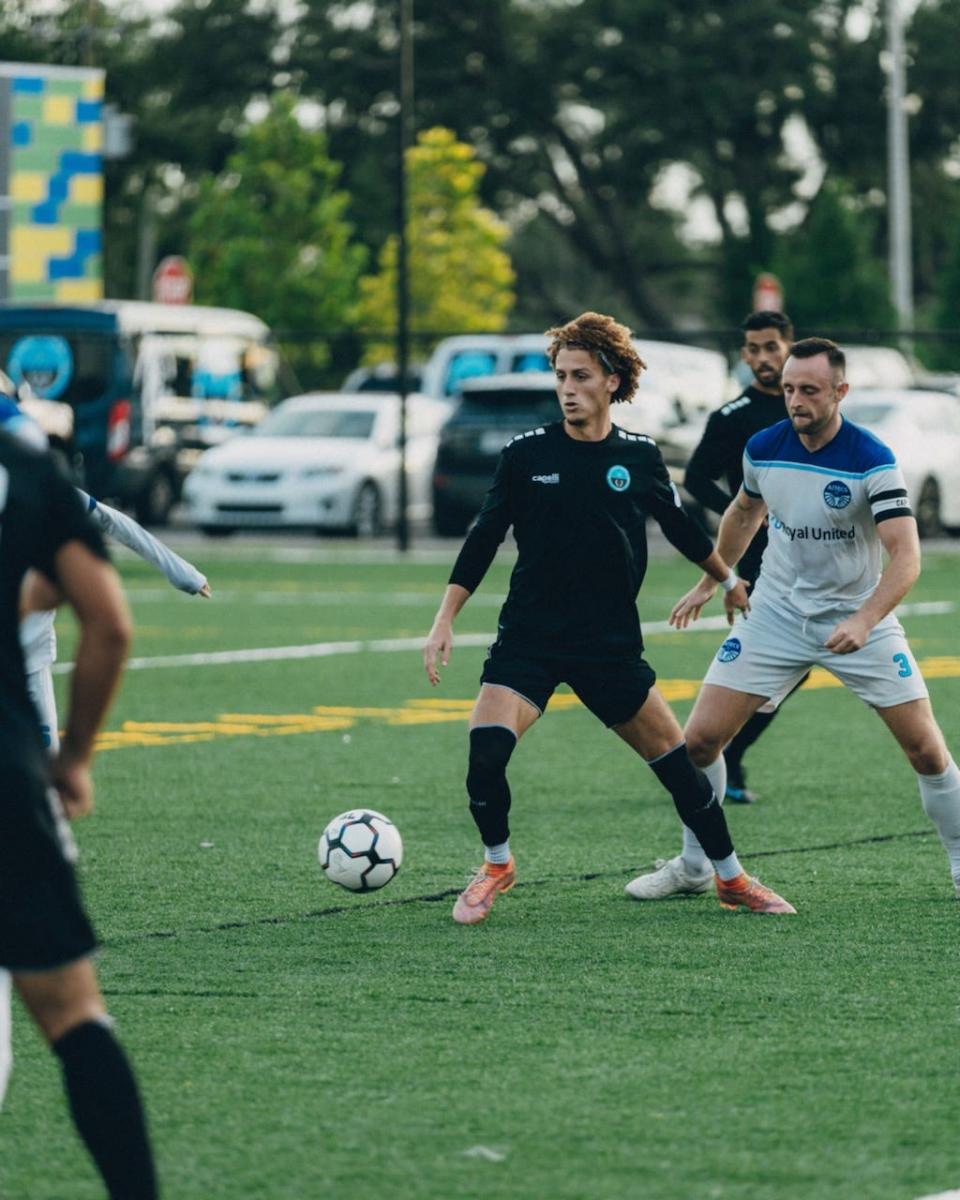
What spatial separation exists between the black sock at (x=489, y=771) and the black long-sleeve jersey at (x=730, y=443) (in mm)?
3034

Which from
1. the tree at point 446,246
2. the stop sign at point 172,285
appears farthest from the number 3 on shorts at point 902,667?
the tree at point 446,246

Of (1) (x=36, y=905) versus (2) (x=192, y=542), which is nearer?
(1) (x=36, y=905)

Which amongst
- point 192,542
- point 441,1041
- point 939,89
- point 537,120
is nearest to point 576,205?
point 537,120

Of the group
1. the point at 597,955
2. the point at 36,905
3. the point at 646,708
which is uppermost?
the point at 36,905

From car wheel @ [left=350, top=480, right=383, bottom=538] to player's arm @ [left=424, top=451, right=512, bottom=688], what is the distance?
21.6 m

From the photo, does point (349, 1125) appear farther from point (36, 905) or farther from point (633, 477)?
point (633, 477)

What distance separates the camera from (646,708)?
7977 millimetres

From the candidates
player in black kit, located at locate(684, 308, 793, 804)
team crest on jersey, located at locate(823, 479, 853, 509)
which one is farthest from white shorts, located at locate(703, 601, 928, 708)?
player in black kit, located at locate(684, 308, 793, 804)

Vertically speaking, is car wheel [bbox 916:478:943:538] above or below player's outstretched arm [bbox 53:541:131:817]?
below

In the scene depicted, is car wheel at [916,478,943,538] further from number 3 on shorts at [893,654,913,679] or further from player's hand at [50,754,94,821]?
player's hand at [50,754,94,821]

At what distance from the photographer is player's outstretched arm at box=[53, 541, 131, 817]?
425cm

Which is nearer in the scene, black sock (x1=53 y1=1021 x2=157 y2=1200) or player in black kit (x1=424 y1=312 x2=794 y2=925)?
black sock (x1=53 y1=1021 x2=157 y2=1200)

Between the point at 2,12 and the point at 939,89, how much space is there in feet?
61.6

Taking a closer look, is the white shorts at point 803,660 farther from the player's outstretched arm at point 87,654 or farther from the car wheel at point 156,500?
the car wheel at point 156,500
